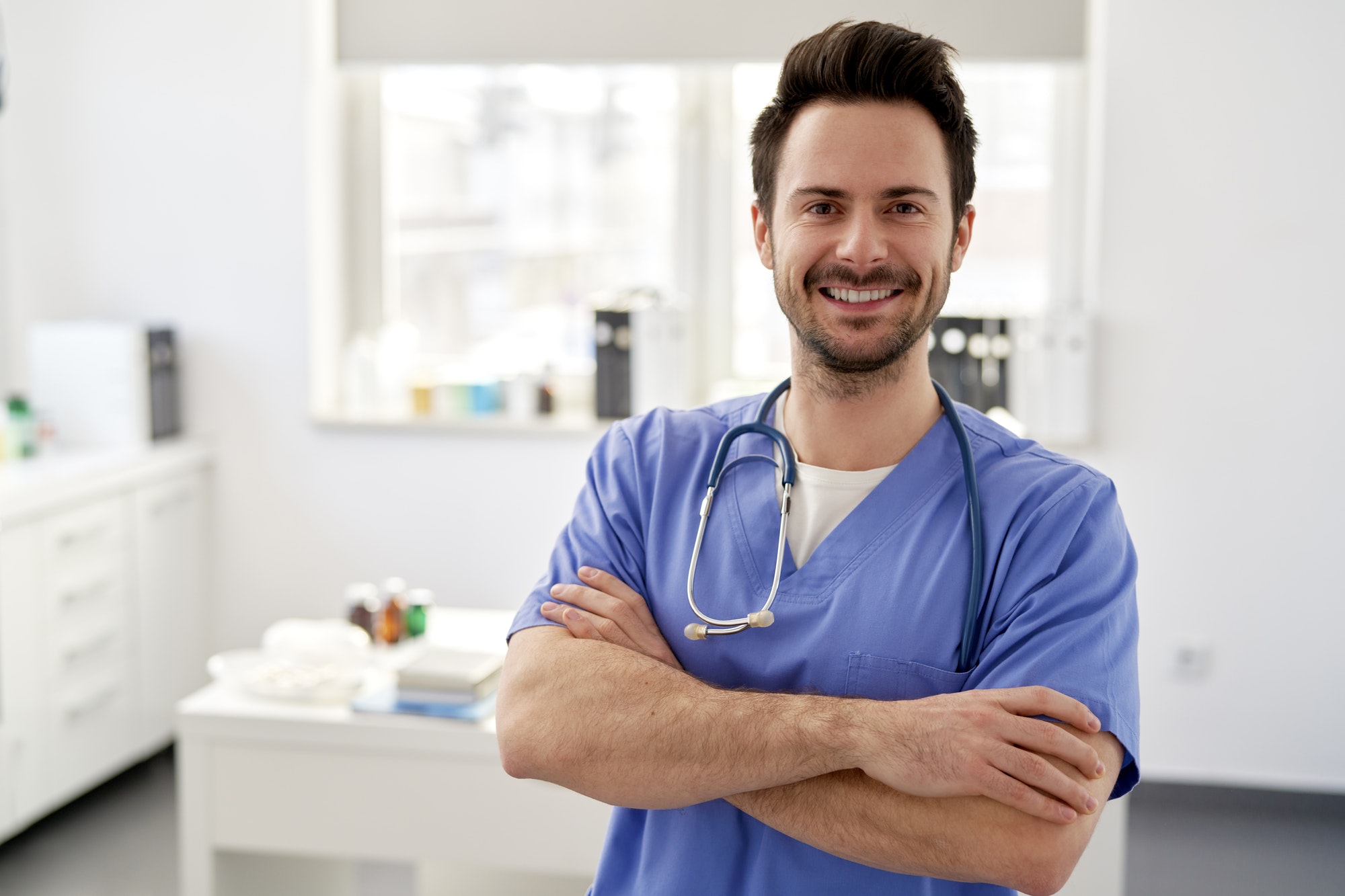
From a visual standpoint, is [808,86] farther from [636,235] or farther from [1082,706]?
[636,235]

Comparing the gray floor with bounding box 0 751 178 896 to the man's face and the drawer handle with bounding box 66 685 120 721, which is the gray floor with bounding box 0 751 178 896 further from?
the man's face

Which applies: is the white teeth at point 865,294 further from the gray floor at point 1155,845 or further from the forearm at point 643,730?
the gray floor at point 1155,845

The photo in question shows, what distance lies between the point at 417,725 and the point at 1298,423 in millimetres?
2321

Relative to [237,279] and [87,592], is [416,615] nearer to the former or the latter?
[87,592]

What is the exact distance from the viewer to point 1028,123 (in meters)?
3.36

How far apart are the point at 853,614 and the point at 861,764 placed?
0.16 metres

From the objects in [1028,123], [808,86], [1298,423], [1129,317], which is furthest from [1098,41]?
[808,86]

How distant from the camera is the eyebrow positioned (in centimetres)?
127

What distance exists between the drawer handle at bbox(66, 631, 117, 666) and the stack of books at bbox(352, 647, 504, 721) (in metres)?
1.28

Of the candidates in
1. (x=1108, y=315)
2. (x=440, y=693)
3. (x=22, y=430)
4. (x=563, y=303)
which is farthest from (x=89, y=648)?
(x=1108, y=315)

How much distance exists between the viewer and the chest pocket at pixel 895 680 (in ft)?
3.95

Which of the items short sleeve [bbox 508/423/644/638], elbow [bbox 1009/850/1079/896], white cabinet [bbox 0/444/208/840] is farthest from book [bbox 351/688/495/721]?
white cabinet [bbox 0/444/208/840]

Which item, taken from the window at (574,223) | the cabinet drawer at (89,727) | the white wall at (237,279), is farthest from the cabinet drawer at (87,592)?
the window at (574,223)

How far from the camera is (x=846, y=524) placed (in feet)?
4.23
